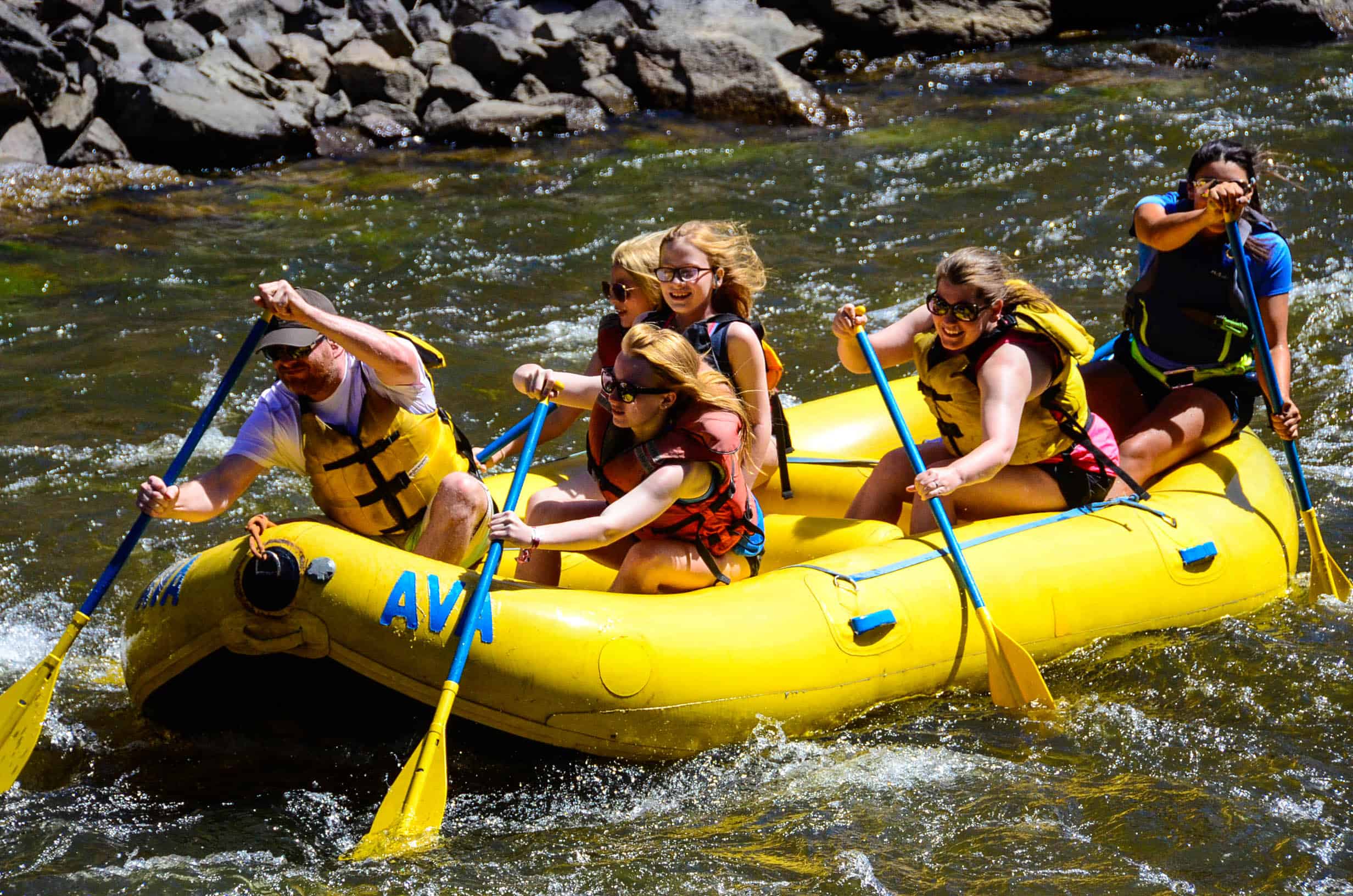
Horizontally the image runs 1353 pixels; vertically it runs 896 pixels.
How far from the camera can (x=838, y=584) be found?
3.76 meters

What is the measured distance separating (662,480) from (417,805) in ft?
3.24

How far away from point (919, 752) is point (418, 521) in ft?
5.00

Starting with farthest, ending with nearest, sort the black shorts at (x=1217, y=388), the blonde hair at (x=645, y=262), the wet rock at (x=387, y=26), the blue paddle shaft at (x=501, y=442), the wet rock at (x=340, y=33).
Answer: the wet rock at (x=387, y=26), the wet rock at (x=340, y=33), the black shorts at (x=1217, y=388), the blue paddle shaft at (x=501, y=442), the blonde hair at (x=645, y=262)

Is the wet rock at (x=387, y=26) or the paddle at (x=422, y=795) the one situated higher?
the wet rock at (x=387, y=26)

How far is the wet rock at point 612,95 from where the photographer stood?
440 inches

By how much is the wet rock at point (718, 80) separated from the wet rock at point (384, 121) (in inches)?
74.2

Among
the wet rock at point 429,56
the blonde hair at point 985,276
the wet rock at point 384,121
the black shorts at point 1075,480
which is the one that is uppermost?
the blonde hair at point 985,276

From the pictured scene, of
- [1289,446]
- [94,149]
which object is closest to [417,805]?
[1289,446]

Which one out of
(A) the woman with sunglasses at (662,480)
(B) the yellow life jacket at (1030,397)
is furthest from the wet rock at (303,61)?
(B) the yellow life jacket at (1030,397)

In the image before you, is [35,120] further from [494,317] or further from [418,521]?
[418,521]

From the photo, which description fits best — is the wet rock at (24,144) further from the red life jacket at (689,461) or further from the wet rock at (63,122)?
the red life jacket at (689,461)

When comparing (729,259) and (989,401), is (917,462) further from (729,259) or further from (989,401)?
(729,259)

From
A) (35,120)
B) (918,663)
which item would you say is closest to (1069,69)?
(35,120)

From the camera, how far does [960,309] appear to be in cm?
382
